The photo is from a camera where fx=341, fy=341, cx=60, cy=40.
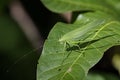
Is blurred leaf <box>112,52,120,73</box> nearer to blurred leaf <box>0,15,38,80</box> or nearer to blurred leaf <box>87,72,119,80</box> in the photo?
blurred leaf <box>87,72,119,80</box>

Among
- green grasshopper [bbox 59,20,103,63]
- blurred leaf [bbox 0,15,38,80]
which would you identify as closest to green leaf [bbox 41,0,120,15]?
green grasshopper [bbox 59,20,103,63]

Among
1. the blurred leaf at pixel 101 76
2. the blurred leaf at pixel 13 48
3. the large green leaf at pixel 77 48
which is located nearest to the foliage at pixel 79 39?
the large green leaf at pixel 77 48

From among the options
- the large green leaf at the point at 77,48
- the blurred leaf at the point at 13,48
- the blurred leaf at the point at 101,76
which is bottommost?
the blurred leaf at the point at 13,48

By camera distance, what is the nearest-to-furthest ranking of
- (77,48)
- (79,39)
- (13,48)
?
1. (77,48)
2. (79,39)
3. (13,48)

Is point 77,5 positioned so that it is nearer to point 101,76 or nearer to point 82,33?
point 82,33

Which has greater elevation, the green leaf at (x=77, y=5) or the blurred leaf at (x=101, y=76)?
the green leaf at (x=77, y=5)

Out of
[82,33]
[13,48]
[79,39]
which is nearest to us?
[82,33]

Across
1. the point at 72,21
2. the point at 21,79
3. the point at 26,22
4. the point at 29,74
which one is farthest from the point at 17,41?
the point at 72,21

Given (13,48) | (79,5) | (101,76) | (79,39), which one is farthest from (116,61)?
(13,48)

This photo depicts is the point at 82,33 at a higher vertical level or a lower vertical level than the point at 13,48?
higher

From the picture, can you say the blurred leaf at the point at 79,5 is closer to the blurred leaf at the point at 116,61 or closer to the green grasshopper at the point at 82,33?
the green grasshopper at the point at 82,33
